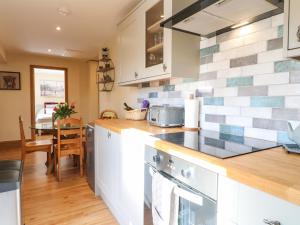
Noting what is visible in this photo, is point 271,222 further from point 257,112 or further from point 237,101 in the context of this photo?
point 237,101

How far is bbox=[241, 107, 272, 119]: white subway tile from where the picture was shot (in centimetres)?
123

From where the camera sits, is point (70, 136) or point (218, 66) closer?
point (218, 66)

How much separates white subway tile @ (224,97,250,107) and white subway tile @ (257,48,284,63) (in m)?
0.25

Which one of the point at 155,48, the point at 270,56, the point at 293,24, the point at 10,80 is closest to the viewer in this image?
the point at 293,24

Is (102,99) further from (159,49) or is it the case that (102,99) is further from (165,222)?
(165,222)

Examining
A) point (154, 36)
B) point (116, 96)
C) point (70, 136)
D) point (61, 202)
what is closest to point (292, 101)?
point (154, 36)

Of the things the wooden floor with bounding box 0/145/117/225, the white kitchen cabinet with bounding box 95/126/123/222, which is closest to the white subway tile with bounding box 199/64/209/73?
the white kitchen cabinet with bounding box 95/126/123/222

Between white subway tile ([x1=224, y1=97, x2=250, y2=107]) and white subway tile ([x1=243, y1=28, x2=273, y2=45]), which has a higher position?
white subway tile ([x1=243, y1=28, x2=273, y2=45])

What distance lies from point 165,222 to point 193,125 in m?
0.80

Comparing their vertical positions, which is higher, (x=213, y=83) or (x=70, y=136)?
(x=213, y=83)

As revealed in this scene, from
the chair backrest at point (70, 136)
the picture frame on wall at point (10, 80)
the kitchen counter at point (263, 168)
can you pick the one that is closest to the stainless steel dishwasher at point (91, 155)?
the chair backrest at point (70, 136)

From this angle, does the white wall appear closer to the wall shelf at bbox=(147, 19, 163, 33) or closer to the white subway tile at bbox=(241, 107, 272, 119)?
the wall shelf at bbox=(147, 19, 163, 33)

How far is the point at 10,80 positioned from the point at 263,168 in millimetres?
5839

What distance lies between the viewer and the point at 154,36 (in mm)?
1857
